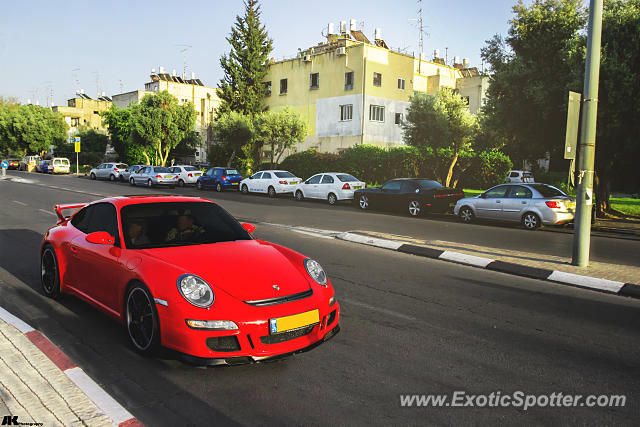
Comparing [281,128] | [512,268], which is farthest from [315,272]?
[281,128]

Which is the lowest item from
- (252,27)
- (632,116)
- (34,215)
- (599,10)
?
(34,215)

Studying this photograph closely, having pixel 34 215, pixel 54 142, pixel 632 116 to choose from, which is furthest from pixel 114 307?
pixel 54 142

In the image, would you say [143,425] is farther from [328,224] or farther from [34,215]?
[34,215]

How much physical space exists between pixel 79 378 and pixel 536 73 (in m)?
16.8

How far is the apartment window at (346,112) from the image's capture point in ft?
137

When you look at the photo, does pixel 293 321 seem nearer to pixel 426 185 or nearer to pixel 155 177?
pixel 426 185

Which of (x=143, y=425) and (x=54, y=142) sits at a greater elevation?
(x=54, y=142)

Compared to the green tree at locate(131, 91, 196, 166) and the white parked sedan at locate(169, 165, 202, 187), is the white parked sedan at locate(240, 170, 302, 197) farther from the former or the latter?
the green tree at locate(131, 91, 196, 166)

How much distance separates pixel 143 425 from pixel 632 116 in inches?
626

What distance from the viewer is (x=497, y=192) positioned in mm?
15914

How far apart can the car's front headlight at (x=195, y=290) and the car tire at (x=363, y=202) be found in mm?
16653

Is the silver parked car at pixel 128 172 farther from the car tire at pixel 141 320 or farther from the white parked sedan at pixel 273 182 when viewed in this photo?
the car tire at pixel 141 320

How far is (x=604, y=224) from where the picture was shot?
15648 mm

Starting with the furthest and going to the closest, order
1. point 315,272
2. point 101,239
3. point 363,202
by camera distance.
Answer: point 363,202 → point 101,239 → point 315,272
